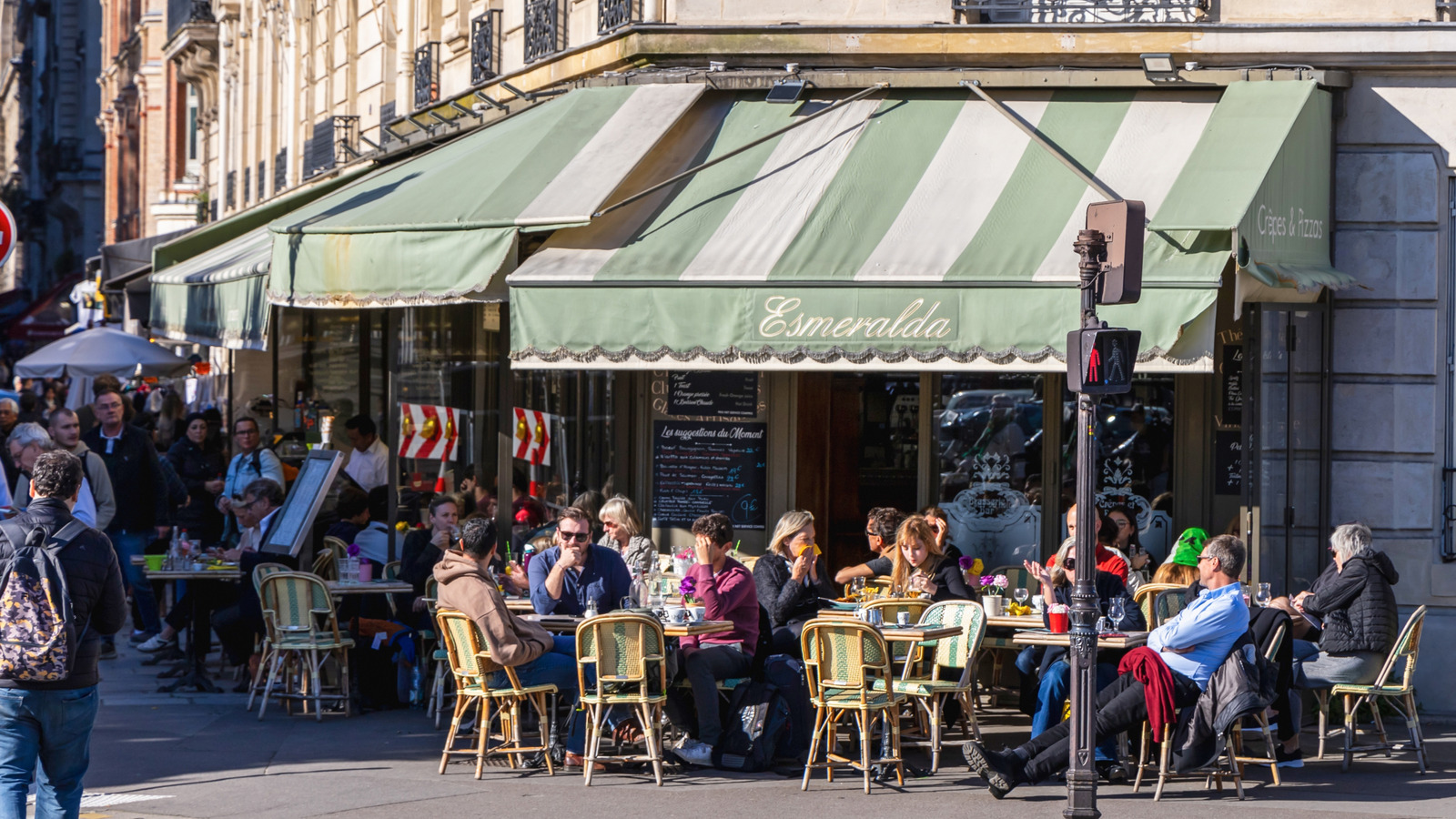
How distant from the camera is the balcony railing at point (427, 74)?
16906mm

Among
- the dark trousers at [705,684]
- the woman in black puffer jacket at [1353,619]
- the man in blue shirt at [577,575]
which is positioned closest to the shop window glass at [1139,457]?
the woman in black puffer jacket at [1353,619]

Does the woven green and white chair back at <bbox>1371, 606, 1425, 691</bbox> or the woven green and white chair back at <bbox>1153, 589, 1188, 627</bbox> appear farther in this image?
the woven green and white chair back at <bbox>1153, 589, 1188, 627</bbox>

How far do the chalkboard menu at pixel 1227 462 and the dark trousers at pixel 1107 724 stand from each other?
342 cm

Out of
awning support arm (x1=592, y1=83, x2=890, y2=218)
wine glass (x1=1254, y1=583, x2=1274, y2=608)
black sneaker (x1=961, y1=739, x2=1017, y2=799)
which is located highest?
awning support arm (x1=592, y1=83, x2=890, y2=218)

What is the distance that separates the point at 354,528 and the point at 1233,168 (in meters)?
6.73

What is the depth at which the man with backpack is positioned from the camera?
6414 millimetres

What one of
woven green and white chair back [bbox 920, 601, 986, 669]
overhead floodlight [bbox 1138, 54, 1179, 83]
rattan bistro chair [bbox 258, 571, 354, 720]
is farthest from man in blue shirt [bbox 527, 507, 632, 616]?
overhead floodlight [bbox 1138, 54, 1179, 83]

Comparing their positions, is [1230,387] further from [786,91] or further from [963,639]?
[786,91]

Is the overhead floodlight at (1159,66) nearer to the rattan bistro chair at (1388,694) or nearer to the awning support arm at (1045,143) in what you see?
the awning support arm at (1045,143)

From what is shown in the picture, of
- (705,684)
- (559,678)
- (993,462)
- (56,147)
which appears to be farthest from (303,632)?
(56,147)

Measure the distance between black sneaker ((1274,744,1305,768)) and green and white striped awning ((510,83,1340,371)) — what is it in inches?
83.4

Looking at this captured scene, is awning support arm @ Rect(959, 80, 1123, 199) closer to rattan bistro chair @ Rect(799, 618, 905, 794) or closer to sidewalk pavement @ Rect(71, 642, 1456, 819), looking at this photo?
rattan bistro chair @ Rect(799, 618, 905, 794)

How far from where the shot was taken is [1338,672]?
990 centimetres

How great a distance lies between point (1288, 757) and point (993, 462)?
11.5 ft
